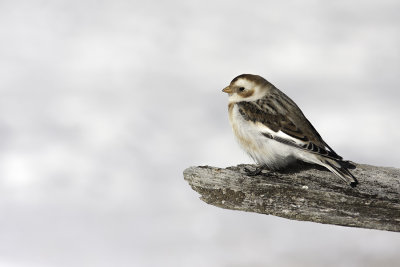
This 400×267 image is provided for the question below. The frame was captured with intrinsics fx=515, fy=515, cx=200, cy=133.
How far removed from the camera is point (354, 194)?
213 inches

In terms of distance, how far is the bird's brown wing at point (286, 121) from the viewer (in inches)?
243

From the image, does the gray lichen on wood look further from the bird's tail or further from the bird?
the bird

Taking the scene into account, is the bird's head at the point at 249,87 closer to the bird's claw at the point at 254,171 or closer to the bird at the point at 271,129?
the bird at the point at 271,129

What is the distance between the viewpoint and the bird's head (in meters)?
7.07

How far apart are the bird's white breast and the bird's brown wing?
0.20 feet

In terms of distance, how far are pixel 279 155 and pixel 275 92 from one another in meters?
1.18

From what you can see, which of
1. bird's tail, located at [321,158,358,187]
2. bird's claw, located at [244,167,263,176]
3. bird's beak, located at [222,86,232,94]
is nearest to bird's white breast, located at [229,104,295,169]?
bird's claw, located at [244,167,263,176]

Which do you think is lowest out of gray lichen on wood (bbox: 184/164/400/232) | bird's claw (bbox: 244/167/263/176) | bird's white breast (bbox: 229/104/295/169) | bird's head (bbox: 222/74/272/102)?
gray lichen on wood (bbox: 184/164/400/232)

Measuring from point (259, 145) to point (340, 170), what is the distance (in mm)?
1166

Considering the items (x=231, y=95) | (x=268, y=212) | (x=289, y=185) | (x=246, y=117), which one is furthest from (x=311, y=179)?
(x=231, y=95)

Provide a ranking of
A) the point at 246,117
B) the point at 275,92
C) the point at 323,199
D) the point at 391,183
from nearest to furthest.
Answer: the point at 323,199 → the point at 391,183 → the point at 246,117 → the point at 275,92

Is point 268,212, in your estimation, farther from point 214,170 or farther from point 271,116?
point 271,116

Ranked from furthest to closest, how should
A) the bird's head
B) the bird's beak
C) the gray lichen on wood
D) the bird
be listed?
the bird's beak
the bird's head
the bird
the gray lichen on wood

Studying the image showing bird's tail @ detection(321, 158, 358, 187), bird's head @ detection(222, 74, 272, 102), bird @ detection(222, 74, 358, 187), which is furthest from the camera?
bird's head @ detection(222, 74, 272, 102)
